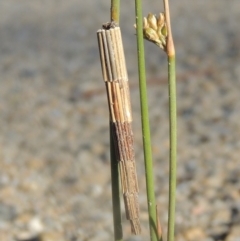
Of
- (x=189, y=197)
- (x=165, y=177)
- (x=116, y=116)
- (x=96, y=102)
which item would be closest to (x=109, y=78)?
(x=116, y=116)

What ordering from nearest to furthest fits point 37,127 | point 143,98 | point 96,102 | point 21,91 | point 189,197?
1. point 143,98
2. point 189,197
3. point 37,127
4. point 96,102
5. point 21,91

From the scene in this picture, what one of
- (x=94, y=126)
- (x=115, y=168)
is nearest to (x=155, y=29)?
(x=115, y=168)

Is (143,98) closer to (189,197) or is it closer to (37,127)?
(189,197)

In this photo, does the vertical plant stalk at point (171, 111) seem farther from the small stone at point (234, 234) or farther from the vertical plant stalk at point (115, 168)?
the small stone at point (234, 234)

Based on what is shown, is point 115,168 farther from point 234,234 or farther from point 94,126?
point 94,126

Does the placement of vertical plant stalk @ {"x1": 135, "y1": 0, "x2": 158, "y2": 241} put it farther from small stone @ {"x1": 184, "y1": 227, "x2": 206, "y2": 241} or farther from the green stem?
small stone @ {"x1": 184, "y1": 227, "x2": 206, "y2": 241}

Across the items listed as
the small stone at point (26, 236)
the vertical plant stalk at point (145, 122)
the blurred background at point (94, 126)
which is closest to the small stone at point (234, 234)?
the blurred background at point (94, 126)
